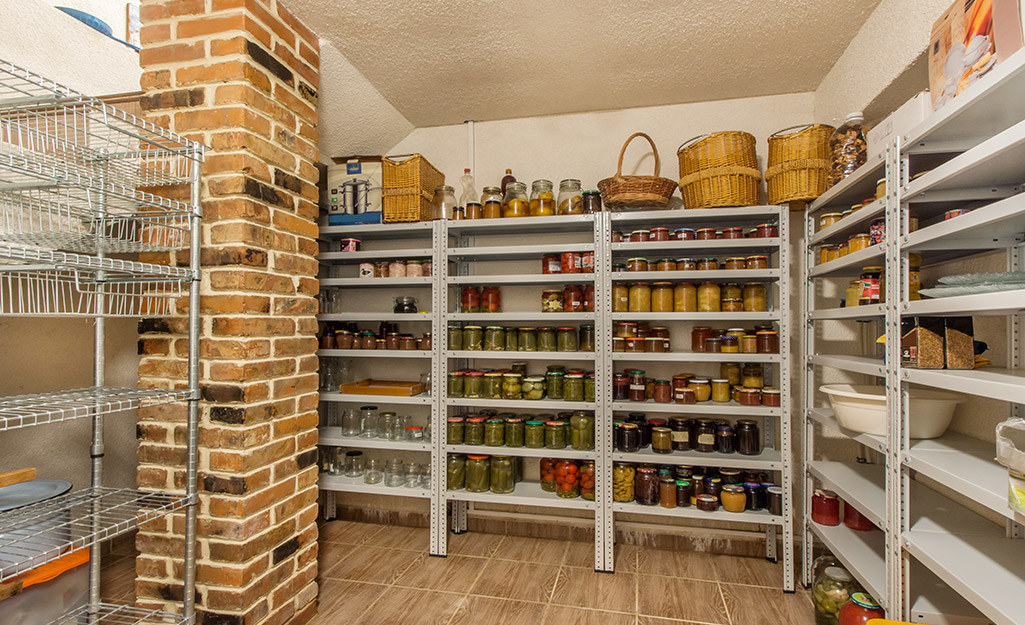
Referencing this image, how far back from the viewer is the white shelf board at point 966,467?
1156 millimetres

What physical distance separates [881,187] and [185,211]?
223 centimetres

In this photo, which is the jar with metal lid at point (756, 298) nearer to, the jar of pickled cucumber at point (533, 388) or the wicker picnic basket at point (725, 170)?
the wicker picnic basket at point (725, 170)

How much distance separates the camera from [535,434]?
2678 mm

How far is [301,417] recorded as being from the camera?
196cm

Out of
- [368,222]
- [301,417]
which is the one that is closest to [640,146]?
[368,222]

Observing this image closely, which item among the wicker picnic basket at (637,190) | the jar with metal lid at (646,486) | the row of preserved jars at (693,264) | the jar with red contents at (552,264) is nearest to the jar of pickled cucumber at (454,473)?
the jar with metal lid at (646,486)

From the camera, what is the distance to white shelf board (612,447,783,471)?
2.41 m

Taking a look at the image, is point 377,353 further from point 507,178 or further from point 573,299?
point 507,178

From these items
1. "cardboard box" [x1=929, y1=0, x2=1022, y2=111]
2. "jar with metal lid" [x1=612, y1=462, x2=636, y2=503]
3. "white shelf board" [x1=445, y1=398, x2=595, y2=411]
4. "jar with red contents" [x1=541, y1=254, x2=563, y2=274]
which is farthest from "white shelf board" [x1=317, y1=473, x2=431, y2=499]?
"cardboard box" [x1=929, y1=0, x2=1022, y2=111]

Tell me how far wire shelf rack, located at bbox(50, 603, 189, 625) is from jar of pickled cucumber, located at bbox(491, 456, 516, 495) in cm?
146

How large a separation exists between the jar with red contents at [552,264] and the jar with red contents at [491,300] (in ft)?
1.02

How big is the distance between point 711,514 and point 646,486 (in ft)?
1.06

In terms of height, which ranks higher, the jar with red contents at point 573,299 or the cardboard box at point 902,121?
the cardboard box at point 902,121

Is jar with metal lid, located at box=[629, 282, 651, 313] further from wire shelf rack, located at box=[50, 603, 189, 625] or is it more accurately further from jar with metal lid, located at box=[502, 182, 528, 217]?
wire shelf rack, located at box=[50, 603, 189, 625]
